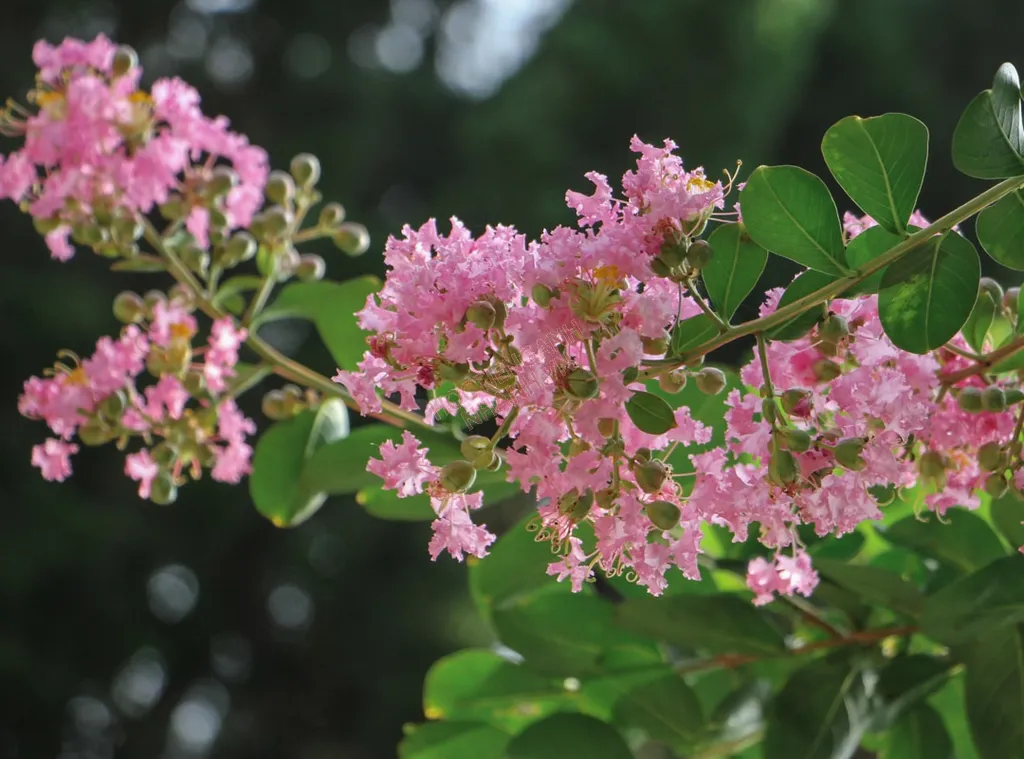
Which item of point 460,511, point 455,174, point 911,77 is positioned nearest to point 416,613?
point 455,174

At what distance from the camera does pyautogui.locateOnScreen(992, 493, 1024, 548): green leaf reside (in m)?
0.55

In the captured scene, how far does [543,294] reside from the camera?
1.37 ft

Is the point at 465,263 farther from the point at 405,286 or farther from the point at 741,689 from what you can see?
the point at 741,689

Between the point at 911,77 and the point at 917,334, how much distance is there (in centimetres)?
426

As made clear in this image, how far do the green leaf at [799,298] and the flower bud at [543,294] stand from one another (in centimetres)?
10

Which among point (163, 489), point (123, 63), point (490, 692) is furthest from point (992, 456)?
point (123, 63)

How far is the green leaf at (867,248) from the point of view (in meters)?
0.48

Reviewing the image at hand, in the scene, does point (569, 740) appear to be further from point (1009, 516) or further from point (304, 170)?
point (304, 170)

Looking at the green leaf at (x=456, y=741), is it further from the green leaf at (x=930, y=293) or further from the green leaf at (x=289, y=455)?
the green leaf at (x=930, y=293)

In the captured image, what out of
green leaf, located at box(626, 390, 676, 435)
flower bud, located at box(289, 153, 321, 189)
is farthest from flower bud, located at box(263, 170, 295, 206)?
green leaf, located at box(626, 390, 676, 435)

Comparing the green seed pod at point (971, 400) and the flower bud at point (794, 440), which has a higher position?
the green seed pod at point (971, 400)

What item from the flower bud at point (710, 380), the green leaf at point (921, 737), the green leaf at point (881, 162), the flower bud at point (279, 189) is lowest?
the green leaf at point (921, 737)

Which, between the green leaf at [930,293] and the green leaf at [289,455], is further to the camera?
the green leaf at [289,455]

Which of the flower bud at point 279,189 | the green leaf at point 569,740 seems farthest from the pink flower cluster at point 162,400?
the green leaf at point 569,740
